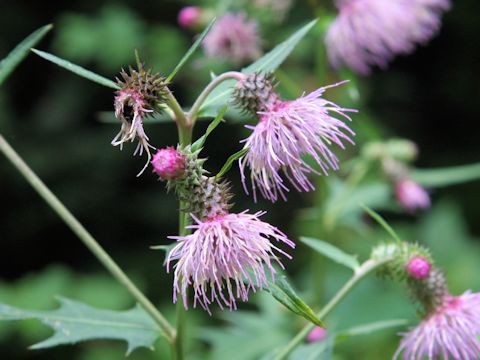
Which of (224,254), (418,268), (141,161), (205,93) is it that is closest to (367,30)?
(418,268)

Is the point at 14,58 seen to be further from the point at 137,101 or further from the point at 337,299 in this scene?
the point at 337,299

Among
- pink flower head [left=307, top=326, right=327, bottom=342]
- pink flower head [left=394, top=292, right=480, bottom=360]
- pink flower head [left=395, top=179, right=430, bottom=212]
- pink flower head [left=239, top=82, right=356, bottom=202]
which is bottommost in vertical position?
pink flower head [left=395, top=179, right=430, bottom=212]

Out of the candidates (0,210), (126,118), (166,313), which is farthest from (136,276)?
(126,118)

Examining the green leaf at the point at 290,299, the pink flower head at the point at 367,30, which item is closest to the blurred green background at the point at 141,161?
the pink flower head at the point at 367,30

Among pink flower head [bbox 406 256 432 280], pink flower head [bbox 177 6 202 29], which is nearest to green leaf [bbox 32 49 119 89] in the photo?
pink flower head [bbox 406 256 432 280]

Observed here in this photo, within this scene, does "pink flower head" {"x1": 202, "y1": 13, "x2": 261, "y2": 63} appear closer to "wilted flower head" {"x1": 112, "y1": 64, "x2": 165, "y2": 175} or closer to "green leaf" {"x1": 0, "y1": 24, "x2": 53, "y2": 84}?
"green leaf" {"x1": 0, "y1": 24, "x2": 53, "y2": 84}

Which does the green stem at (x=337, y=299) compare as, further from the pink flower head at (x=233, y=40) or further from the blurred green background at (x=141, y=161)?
the blurred green background at (x=141, y=161)
